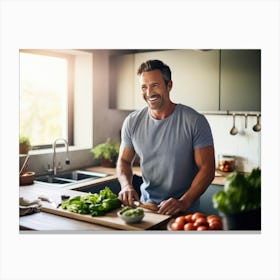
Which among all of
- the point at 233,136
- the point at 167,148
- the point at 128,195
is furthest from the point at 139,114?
the point at 233,136

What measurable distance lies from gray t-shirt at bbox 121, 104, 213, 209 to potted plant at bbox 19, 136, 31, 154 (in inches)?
24.2

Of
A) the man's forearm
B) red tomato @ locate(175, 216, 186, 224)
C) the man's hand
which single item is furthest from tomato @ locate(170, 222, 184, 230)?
the man's forearm

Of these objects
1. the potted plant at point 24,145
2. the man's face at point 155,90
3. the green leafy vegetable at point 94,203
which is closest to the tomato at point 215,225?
the green leafy vegetable at point 94,203

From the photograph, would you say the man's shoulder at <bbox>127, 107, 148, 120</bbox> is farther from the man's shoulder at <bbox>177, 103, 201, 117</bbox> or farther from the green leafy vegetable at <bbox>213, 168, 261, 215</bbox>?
the green leafy vegetable at <bbox>213, 168, 261, 215</bbox>

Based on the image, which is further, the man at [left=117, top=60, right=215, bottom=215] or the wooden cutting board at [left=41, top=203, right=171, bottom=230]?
the man at [left=117, top=60, right=215, bottom=215]

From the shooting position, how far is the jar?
2.46 metres

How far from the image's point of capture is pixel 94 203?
2.05 metres

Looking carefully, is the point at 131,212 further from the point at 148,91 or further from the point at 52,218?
the point at 148,91

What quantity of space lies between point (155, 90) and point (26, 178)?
85 cm

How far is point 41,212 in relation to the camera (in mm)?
2109

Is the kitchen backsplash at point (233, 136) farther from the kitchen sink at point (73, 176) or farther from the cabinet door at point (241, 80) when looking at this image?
the kitchen sink at point (73, 176)

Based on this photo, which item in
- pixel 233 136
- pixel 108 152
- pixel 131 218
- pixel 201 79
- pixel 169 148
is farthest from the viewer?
pixel 233 136
